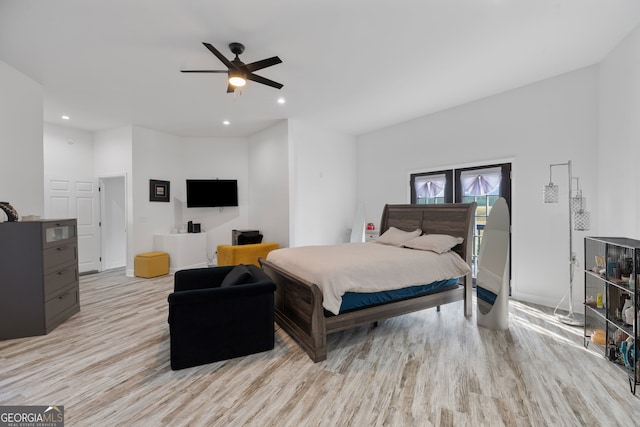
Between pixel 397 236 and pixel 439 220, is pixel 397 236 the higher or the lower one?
the lower one

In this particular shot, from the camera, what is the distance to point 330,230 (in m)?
6.32

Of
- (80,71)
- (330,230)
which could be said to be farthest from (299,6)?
(330,230)

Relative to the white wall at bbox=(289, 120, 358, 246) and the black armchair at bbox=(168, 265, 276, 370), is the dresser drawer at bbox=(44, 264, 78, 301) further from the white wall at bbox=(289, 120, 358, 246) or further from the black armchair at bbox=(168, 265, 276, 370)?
the white wall at bbox=(289, 120, 358, 246)

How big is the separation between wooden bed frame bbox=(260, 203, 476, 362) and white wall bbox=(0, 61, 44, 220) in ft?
10.1

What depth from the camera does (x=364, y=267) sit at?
9.18 ft

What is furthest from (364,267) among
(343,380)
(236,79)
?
(236,79)

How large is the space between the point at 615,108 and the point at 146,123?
23.3 feet

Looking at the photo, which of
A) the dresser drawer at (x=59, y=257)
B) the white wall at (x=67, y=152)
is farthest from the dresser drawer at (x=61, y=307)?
the white wall at (x=67, y=152)

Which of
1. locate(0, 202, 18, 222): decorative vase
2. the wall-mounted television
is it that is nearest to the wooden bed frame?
locate(0, 202, 18, 222): decorative vase

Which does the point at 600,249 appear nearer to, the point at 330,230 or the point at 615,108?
the point at 615,108

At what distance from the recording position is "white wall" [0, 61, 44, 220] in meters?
3.39

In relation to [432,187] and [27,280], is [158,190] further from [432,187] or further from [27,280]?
[432,187]

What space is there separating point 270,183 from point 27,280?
155 inches

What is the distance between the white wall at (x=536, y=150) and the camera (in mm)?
3588
